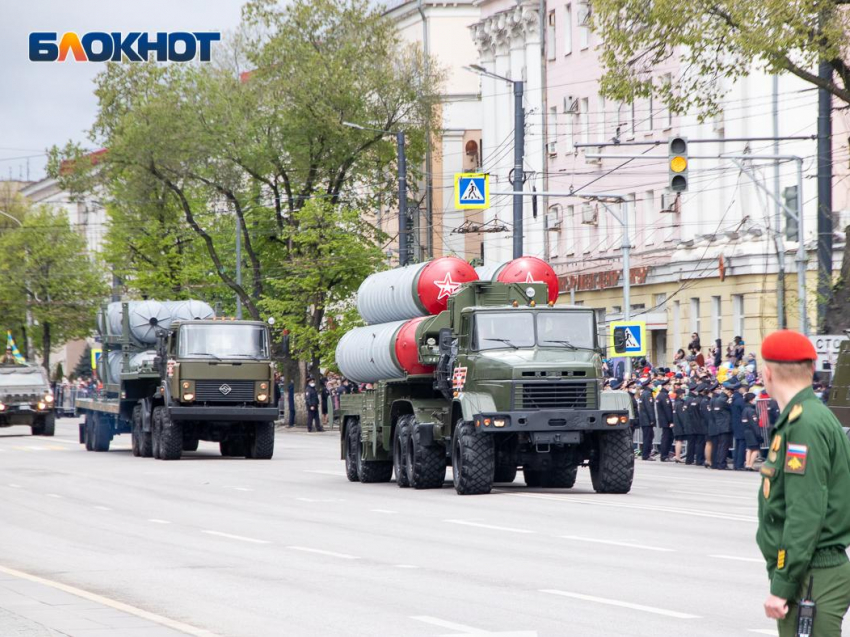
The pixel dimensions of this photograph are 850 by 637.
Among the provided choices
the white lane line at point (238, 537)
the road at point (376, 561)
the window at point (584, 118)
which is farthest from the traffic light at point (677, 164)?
the window at point (584, 118)

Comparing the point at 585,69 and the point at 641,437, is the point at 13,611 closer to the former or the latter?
the point at 641,437

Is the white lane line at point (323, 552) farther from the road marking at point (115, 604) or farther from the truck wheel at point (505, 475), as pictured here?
the truck wheel at point (505, 475)

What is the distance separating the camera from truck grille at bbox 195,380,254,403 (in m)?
36.3

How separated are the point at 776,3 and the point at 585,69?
3327 centimetres

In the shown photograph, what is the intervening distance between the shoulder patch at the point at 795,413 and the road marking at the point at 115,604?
17.5 feet

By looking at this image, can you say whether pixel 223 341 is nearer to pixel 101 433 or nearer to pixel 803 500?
pixel 101 433

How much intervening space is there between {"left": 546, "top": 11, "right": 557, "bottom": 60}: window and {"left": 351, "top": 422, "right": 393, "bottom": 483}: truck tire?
36.9m

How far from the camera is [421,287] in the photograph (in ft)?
88.2

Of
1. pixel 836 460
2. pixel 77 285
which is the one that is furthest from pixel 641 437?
pixel 77 285

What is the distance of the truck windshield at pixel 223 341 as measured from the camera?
36750mm

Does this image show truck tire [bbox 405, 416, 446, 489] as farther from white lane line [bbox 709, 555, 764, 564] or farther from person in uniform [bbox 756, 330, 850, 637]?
person in uniform [bbox 756, 330, 850, 637]

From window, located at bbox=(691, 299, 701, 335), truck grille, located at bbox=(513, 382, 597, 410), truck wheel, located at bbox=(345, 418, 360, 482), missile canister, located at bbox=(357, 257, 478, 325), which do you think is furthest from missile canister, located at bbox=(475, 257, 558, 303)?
window, located at bbox=(691, 299, 701, 335)

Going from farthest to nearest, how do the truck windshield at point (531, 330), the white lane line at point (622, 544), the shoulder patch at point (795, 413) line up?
the truck windshield at point (531, 330) → the white lane line at point (622, 544) → the shoulder patch at point (795, 413)

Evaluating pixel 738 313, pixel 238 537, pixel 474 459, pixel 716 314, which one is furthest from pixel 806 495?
pixel 716 314
